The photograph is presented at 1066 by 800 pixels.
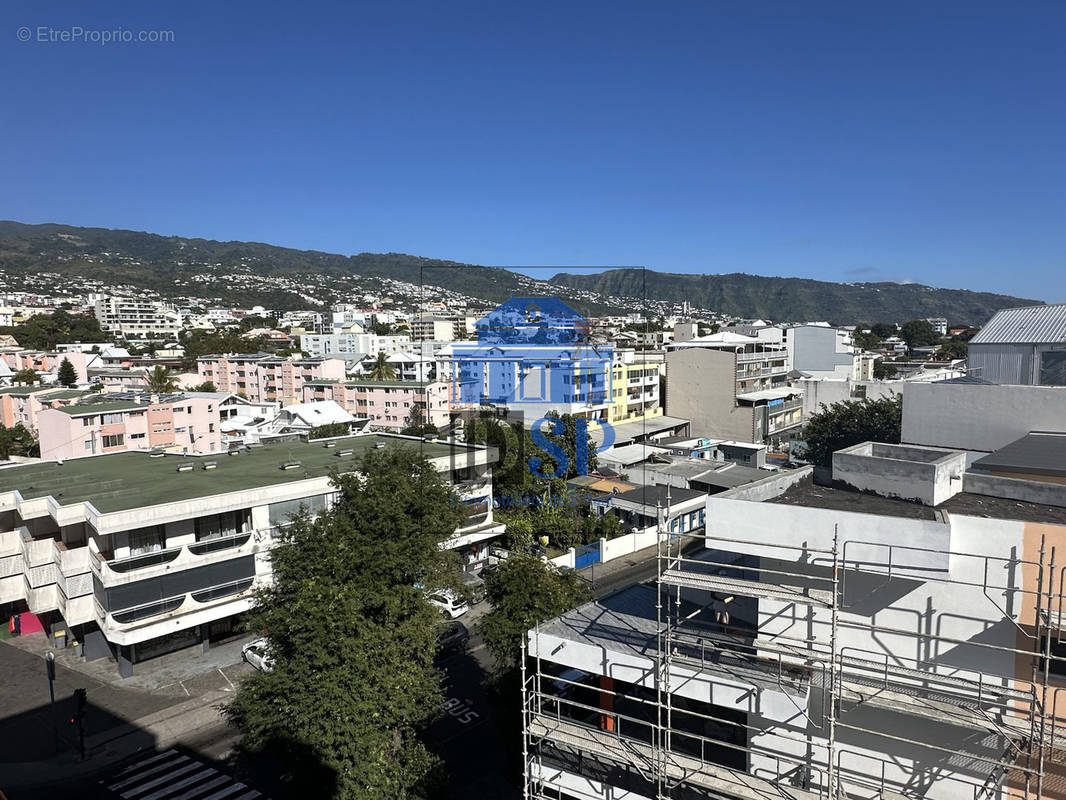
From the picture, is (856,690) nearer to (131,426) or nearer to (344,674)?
(344,674)

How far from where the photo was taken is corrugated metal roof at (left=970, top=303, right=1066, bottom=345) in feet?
54.2

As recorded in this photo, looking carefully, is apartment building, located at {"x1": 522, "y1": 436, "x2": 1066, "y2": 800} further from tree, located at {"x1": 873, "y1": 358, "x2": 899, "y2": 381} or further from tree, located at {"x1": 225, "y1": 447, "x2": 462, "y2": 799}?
tree, located at {"x1": 873, "y1": 358, "x2": 899, "y2": 381}

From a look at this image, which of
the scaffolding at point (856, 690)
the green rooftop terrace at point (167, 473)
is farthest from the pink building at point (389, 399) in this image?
the scaffolding at point (856, 690)

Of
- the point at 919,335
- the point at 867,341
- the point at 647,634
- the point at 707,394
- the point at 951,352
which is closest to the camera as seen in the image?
the point at 647,634

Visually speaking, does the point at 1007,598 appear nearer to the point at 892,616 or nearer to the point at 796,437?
the point at 892,616

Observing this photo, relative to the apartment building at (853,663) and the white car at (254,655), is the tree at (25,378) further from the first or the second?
the apartment building at (853,663)

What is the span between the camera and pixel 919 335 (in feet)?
357

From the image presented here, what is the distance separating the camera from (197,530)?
16.5 metres

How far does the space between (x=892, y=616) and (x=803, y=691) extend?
155 cm

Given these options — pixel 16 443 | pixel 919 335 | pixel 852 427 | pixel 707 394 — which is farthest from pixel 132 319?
pixel 919 335

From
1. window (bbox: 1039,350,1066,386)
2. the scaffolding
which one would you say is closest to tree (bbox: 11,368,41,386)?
the scaffolding

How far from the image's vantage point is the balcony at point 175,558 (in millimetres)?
14742

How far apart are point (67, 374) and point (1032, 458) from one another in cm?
6261

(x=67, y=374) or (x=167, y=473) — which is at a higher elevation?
(x=67, y=374)
